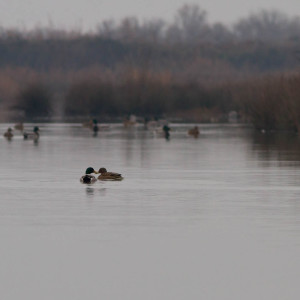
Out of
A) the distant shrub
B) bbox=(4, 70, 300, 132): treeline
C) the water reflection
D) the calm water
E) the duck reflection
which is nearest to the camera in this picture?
the calm water

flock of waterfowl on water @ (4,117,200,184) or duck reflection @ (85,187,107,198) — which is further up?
flock of waterfowl on water @ (4,117,200,184)

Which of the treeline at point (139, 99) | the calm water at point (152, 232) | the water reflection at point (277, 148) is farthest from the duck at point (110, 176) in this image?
the treeline at point (139, 99)

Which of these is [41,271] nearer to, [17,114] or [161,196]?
[161,196]

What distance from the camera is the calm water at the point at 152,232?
10.3 metres

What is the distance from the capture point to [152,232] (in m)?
13.4

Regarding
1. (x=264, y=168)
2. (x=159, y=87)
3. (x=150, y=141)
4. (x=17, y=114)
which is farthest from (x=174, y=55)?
(x=264, y=168)

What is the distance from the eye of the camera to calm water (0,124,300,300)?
10258 mm

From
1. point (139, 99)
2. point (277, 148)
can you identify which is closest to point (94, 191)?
point (277, 148)

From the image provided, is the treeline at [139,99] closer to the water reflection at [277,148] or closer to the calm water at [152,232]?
the water reflection at [277,148]

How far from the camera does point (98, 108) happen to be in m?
70.0

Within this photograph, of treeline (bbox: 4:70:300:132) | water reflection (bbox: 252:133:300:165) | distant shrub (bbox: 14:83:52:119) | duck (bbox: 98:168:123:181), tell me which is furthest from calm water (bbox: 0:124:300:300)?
distant shrub (bbox: 14:83:52:119)

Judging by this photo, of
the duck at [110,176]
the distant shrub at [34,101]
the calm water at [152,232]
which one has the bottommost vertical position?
the calm water at [152,232]

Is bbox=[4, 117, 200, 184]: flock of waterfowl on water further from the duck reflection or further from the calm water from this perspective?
the duck reflection

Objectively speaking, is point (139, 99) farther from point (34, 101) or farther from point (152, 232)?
point (152, 232)
